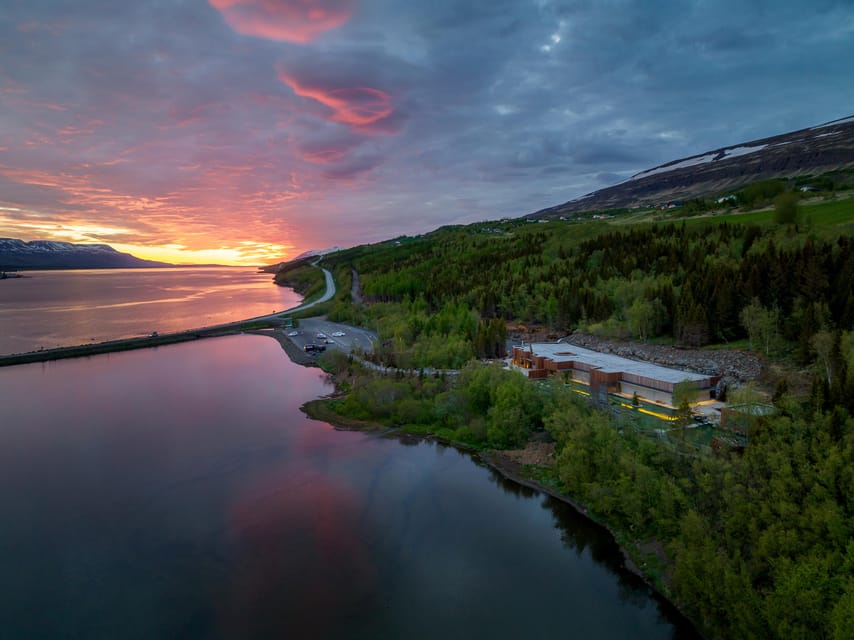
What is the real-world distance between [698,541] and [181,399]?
120 feet

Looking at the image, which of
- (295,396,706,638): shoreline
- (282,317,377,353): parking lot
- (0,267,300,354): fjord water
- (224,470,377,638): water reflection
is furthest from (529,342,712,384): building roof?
(0,267,300,354): fjord water

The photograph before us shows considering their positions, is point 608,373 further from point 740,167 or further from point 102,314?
point 740,167

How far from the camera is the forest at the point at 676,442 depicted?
13.3 m

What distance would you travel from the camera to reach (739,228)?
49.6 metres

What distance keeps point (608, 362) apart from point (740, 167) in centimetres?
11594

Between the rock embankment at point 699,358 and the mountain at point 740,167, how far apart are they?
86105mm

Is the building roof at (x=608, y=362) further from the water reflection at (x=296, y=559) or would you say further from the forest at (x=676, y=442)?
the water reflection at (x=296, y=559)

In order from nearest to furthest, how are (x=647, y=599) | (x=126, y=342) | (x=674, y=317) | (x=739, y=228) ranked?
(x=647, y=599) → (x=674, y=317) → (x=739, y=228) → (x=126, y=342)

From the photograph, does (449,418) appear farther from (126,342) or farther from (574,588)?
(126,342)

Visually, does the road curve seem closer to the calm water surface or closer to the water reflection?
the calm water surface

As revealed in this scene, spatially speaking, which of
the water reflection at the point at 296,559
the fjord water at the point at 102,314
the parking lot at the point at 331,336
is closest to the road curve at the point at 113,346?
the fjord water at the point at 102,314

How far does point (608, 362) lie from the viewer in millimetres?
32250

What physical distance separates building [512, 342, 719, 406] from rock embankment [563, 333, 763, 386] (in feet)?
2.97

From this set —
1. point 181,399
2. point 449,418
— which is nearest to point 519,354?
point 449,418
